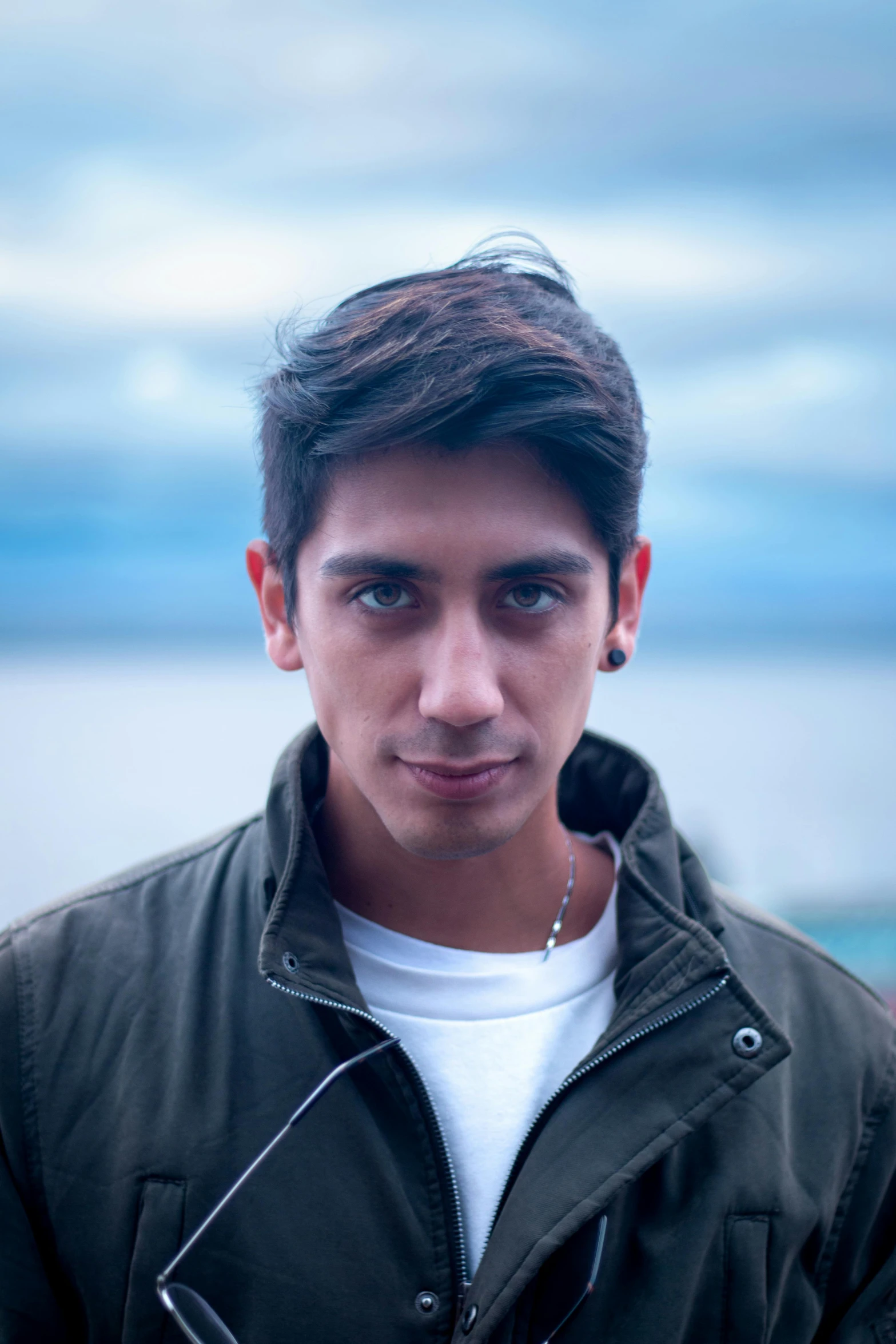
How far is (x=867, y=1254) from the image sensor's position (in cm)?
167

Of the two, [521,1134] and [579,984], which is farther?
[579,984]

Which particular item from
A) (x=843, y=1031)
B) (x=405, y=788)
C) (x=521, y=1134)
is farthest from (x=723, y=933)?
(x=405, y=788)

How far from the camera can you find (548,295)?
1.90 metres

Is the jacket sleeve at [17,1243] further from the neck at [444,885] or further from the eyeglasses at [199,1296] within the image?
the neck at [444,885]

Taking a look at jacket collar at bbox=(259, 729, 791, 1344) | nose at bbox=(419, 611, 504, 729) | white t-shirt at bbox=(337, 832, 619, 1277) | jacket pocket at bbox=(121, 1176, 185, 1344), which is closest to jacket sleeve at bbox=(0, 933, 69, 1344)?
jacket pocket at bbox=(121, 1176, 185, 1344)

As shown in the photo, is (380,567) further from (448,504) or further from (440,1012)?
(440,1012)

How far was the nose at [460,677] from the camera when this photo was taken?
1528 mm

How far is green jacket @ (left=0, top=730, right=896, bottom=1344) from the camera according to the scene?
1.46 meters

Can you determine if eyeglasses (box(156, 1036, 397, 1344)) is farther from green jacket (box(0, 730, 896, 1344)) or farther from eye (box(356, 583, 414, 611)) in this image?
eye (box(356, 583, 414, 611))

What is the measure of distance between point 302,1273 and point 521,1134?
15.0 inches

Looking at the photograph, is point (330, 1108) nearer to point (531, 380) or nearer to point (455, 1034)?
point (455, 1034)

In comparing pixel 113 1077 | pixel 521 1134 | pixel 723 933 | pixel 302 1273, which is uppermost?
pixel 723 933

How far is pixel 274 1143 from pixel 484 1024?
407 millimetres

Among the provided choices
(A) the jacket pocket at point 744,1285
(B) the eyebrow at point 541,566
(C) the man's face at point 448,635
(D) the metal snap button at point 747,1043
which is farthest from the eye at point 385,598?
(A) the jacket pocket at point 744,1285
